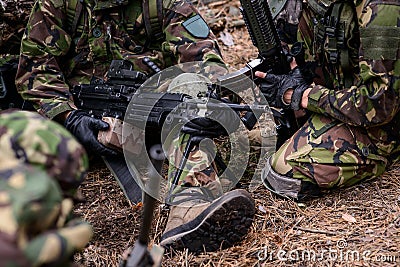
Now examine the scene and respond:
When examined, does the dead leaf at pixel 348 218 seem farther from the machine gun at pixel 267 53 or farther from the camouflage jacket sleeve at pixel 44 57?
the camouflage jacket sleeve at pixel 44 57

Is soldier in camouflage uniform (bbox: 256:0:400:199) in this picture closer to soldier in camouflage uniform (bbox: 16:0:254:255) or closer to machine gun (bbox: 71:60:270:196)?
machine gun (bbox: 71:60:270:196)

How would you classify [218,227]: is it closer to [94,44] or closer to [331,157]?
[331,157]

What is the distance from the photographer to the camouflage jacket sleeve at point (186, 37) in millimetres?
4035

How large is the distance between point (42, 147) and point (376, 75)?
7.20 ft

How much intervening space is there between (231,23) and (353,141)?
3.15 meters

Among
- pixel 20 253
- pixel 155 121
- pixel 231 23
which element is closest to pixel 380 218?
pixel 155 121

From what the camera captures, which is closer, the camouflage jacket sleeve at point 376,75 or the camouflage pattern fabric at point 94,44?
the camouflage jacket sleeve at point 376,75

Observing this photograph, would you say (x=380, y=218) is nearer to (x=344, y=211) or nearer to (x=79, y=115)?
(x=344, y=211)

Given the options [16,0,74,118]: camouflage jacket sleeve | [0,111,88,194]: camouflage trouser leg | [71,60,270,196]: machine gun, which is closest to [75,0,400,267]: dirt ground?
[71,60,270,196]: machine gun
